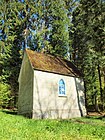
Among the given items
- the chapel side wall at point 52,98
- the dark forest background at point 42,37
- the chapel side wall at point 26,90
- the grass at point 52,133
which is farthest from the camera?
the dark forest background at point 42,37

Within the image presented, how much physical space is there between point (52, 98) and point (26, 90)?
315cm

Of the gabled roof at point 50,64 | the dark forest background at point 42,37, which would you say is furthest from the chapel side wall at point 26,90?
the dark forest background at point 42,37

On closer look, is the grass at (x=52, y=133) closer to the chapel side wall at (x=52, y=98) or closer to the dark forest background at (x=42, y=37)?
the chapel side wall at (x=52, y=98)

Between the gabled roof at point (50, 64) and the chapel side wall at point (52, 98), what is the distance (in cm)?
59

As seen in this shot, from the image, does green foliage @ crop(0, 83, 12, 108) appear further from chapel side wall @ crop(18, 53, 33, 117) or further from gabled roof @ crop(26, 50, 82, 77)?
gabled roof @ crop(26, 50, 82, 77)

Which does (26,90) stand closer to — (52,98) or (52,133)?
(52,98)

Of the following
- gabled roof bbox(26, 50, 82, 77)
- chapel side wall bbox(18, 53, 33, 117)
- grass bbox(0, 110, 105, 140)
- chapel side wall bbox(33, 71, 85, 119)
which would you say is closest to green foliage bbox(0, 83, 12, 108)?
chapel side wall bbox(18, 53, 33, 117)

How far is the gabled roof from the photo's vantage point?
25234 mm

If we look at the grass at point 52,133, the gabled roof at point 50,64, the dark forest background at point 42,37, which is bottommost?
the grass at point 52,133

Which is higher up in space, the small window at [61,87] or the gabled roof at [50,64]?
the gabled roof at [50,64]

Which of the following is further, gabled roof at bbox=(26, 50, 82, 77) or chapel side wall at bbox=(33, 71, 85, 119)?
gabled roof at bbox=(26, 50, 82, 77)

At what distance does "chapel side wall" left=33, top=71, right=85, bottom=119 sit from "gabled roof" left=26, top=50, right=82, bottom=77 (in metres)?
0.59

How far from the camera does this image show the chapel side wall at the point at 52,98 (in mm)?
23766

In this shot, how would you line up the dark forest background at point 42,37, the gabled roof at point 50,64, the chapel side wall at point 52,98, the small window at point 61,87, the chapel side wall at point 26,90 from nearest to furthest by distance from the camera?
the chapel side wall at point 52,98
the chapel side wall at point 26,90
the gabled roof at point 50,64
the small window at point 61,87
the dark forest background at point 42,37
